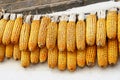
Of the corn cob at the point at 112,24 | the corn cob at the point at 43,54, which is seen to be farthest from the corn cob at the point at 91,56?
the corn cob at the point at 43,54

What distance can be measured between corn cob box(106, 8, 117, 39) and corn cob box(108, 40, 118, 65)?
5 centimetres

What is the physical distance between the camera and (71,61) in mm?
2000

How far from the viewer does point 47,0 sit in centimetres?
269

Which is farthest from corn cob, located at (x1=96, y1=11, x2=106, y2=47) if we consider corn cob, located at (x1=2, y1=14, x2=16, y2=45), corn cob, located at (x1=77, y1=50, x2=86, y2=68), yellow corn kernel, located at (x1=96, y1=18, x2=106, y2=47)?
corn cob, located at (x1=2, y1=14, x2=16, y2=45)

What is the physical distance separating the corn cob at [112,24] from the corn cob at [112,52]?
50mm

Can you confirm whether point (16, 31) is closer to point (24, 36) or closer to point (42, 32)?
point (24, 36)

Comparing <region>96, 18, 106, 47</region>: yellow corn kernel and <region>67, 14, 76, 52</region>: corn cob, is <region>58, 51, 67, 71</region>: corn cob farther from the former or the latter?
<region>96, 18, 106, 47</region>: yellow corn kernel

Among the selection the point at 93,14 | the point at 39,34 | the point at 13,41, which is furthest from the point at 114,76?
the point at 13,41

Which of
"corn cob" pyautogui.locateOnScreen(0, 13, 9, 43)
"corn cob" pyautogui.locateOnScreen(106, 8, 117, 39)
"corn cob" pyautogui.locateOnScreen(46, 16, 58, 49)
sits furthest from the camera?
"corn cob" pyautogui.locateOnScreen(0, 13, 9, 43)

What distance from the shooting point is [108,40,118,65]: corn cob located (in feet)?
6.25

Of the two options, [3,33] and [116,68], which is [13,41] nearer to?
[3,33]

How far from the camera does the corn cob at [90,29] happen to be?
75.8 inches

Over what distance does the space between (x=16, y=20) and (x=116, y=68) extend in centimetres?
74

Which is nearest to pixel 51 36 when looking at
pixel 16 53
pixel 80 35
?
pixel 80 35
